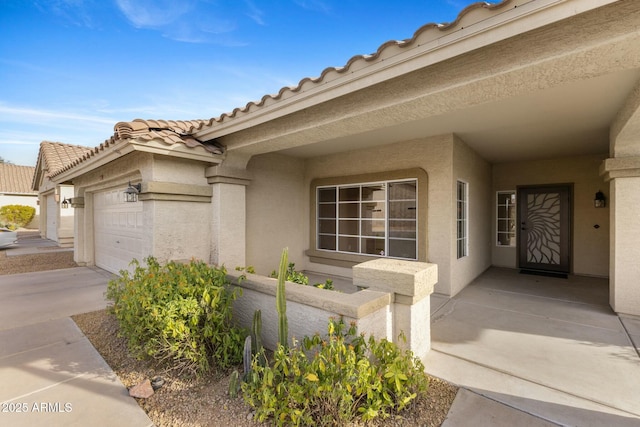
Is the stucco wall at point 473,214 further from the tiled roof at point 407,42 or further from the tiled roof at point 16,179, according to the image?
the tiled roof at point 16,179

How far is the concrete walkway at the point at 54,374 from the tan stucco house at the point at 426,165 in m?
1.80

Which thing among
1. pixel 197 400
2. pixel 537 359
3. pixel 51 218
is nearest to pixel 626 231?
pixel 537 359

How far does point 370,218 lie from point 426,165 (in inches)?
77.6

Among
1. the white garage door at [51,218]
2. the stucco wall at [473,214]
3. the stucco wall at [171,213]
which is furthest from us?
the white garage door at [51,218]

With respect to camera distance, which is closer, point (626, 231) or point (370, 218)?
point (626, 231)

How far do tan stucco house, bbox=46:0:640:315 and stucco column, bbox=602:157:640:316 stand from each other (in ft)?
0.07

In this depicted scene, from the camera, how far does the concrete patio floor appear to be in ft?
8.14

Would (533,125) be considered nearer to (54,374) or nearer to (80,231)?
(54,374)

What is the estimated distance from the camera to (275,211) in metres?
7.64

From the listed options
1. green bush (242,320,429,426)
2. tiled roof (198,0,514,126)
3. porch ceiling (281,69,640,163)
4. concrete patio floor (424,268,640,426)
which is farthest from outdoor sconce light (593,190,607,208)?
green bush (242,320,429,426)

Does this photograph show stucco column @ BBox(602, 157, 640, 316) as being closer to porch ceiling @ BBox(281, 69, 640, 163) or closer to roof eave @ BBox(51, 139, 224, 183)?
porch ceiling @ BBox(281, 69, 640, 163)

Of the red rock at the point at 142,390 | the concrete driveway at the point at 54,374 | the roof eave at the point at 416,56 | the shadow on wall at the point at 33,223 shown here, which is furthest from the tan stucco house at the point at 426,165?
the shadow on wall at the point at 33,223

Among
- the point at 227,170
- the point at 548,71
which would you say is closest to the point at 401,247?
the point at 227,170

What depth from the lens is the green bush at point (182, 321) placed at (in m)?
2.97
